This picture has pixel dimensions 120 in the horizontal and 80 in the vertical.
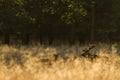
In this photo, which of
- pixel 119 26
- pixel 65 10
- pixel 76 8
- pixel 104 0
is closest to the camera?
pixel 76 8

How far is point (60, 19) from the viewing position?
28172 millimetres

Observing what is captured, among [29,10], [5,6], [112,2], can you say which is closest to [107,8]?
[112,2]

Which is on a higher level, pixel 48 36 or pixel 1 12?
pixel 1 12

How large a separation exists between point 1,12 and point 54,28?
6.54 m

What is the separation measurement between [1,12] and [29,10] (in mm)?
2150

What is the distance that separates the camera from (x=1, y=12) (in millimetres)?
25562

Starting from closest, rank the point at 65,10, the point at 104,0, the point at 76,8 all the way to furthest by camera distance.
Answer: the point at 76,8 < the point at 65,10 < the point at 104,0

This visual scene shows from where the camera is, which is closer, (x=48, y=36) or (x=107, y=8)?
(x=107, y=8)

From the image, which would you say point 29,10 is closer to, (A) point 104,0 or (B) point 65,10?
(B) point 65,10

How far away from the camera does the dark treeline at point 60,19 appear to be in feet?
80.5

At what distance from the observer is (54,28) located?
30688mm

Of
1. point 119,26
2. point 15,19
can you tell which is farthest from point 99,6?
point 15,19

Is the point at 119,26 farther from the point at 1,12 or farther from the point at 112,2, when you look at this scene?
the point at 1,12

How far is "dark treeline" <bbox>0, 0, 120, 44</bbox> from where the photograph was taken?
24531mm
